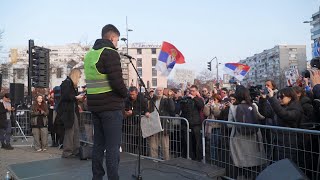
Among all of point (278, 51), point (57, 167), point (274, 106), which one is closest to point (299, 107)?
point (274, 106)

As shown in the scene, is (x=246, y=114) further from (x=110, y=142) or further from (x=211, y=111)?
(x=110, y=142)

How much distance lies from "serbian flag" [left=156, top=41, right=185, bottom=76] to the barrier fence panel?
181 inches

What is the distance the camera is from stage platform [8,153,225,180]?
205 inches

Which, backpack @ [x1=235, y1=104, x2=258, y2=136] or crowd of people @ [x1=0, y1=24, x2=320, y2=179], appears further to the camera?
backpack @ [x1=235, y1=104, x2=258, y2=136]

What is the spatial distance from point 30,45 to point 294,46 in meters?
144

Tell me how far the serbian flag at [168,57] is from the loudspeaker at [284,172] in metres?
6.82

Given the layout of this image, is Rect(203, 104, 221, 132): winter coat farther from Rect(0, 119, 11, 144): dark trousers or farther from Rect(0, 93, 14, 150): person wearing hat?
Rect(0, 119, 11, 144): dark trousers

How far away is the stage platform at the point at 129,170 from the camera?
5219mm

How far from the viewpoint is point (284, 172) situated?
389 centimetres

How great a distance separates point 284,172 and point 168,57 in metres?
7.12

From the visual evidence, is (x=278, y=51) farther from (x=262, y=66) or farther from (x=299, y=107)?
Result: (x=299, y=107)

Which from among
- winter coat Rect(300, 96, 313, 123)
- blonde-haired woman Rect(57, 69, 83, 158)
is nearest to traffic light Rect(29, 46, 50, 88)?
blonde-haired woman Rect(57, 69, 83, 158)

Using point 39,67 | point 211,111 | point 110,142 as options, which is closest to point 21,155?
point 39,67

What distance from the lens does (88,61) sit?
4.48m
